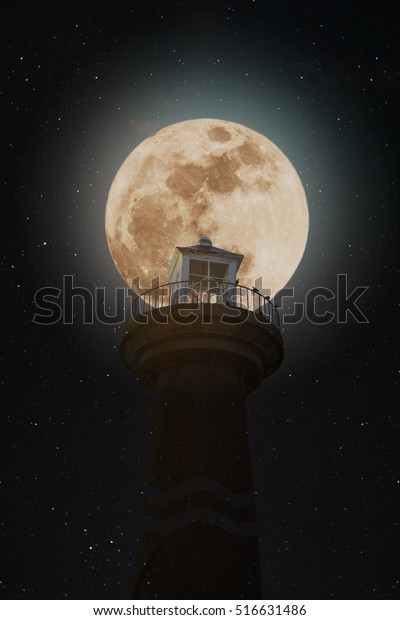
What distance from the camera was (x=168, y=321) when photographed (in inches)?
960

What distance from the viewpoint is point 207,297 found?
82.9 feet

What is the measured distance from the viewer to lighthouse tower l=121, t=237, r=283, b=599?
70.1 feet

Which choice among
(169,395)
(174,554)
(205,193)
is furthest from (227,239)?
(174,554)

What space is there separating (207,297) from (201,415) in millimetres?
3846

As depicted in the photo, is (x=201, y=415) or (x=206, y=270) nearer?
(x=201, y=415)

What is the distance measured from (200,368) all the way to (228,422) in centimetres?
194

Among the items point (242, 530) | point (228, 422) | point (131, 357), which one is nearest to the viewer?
point (242, 530)

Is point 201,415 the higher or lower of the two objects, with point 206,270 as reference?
lower

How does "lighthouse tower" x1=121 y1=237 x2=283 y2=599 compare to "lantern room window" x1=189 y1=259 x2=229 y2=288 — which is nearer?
"lighthouse tower" x1=121 y1=237 x2=283 y2=599

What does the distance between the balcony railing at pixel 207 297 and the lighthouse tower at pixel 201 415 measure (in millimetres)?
36

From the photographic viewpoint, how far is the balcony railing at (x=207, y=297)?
980 inches

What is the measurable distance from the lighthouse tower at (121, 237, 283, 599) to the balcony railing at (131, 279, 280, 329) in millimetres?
36
